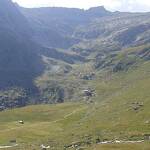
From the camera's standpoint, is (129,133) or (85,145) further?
(129,133)

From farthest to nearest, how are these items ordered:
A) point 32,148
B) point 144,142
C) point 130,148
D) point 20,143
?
point 20,143, point 32,148, point 144,142, point 130,148

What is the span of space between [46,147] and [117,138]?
28.0 meters

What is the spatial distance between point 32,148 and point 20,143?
769 inches

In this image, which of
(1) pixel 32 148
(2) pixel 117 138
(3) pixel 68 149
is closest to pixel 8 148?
(1) pixel 32 148

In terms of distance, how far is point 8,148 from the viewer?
183625 mm

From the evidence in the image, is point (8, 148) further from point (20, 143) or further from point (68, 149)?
point (68, 149)

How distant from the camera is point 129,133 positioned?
199 m

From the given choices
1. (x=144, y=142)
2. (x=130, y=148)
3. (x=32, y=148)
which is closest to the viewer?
(x=130, y=148)

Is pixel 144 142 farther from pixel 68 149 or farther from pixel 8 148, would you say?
pixel 8 148

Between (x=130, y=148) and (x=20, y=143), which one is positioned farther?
(x=20, y=143)

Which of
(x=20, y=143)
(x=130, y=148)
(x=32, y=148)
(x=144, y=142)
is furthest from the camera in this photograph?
(x=20, y=143)

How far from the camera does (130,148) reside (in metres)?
156

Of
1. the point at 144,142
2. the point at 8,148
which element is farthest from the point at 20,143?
the point at 144,142

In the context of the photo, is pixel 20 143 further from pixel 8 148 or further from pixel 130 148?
pixel 130 148
